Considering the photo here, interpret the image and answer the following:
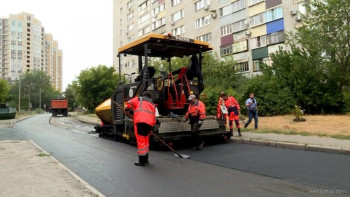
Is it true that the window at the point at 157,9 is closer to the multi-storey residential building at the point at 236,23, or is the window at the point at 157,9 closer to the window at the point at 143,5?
the multi-storey residential building at the point at 236,23

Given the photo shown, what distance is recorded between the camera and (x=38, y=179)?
4.68 metres

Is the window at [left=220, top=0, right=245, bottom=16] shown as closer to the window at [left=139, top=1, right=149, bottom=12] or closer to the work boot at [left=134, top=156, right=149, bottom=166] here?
the window at [left=139, top=1, right=149, bottom=12]

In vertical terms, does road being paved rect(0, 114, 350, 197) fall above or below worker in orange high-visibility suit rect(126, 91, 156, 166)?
below

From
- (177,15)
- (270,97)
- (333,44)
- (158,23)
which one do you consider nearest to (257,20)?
(333,44)

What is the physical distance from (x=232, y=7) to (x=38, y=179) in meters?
30.4

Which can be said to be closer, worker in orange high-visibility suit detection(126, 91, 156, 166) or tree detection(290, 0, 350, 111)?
worker in orange high-visibility suit detection(126, 91, 156, 166)

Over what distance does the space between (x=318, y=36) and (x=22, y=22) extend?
400ft

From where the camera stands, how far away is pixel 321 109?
16.4 m

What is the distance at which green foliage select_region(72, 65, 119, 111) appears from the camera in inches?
1554

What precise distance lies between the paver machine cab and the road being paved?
0.80m

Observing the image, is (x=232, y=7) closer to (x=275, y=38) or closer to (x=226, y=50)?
(x=226, y=50)

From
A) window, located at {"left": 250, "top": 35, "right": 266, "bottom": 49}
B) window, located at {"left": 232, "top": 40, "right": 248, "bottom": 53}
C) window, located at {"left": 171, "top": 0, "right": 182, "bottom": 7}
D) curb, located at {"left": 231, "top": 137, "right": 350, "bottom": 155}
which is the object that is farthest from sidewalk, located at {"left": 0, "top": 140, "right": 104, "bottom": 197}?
window, located at {"left": 171, "top": 0, "right": 182, "bottom": 7}

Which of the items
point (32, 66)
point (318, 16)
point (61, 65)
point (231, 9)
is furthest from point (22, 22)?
point (318, 16)

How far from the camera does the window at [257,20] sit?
1125 inches
